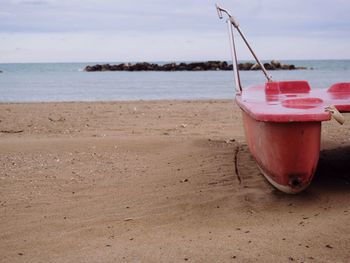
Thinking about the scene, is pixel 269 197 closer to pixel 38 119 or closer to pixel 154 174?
pixel 154 174

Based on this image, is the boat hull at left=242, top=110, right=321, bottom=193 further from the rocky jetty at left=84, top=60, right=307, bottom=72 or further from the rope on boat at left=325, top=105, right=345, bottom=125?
the rocky jetty at left=84, top=60, right=307, bottom=72

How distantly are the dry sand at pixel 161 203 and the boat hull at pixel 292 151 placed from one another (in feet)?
0.69

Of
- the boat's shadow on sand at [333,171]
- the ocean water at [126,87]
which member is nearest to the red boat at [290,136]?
the boat's shadow on sand at [333,171]

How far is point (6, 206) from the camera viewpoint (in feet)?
14.9

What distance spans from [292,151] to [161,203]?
122 cm

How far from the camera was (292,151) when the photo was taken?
3.94m

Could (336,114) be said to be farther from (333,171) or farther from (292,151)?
(333,171)

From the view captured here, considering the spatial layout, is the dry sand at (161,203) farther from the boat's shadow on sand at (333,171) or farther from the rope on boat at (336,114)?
the rope on boat at (336,114)

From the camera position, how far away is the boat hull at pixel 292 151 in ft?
12.8

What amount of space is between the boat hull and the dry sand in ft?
0.69

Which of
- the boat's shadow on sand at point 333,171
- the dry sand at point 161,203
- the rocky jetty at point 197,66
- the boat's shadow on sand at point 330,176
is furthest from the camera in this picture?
the rocky jetty at point 197,66

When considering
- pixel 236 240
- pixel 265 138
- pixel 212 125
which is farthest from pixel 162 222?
pixel 212 125

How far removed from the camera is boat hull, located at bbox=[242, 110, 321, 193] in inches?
154

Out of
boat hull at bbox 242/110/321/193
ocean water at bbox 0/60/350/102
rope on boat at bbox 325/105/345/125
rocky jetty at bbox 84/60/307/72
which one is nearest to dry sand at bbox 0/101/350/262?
boat hull at bbox 242/110/321/193
